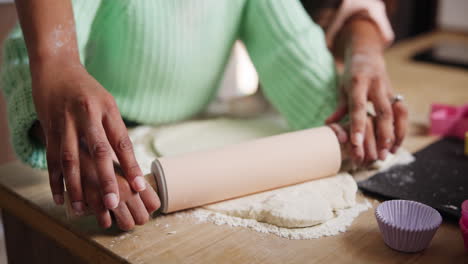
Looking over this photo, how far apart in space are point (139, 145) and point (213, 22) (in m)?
0.30

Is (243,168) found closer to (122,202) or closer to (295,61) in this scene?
(122,202)

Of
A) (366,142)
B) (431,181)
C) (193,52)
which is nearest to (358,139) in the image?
(366,142)

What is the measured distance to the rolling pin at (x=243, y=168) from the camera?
0.77m

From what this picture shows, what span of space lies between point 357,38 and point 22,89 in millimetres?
674

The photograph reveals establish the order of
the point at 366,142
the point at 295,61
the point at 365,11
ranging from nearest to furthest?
the point at 366,142 → the point at 295,61 → the point at 365,11

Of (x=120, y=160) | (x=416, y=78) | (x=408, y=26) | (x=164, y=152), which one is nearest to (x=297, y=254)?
(x=120, y=160)

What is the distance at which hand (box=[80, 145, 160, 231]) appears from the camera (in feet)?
2.28

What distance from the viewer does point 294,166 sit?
2.75 ft

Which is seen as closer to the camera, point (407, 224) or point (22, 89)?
point (407, 224)

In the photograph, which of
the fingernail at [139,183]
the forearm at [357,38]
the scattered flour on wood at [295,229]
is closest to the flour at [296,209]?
the scattered flour on wood at [295,229]

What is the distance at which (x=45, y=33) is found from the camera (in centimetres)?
76

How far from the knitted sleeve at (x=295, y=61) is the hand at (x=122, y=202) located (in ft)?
1.43

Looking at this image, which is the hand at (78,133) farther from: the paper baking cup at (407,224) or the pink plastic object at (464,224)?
the pink plastic object at (464,224)

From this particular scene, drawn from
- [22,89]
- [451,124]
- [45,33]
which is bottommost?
[451,124]
